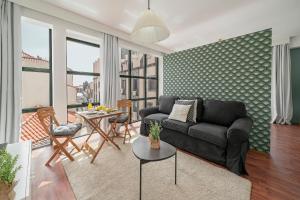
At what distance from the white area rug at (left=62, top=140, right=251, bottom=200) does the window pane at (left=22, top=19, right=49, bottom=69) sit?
213 centimetres

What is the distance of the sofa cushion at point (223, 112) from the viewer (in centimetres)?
263

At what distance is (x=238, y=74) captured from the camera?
2982mm

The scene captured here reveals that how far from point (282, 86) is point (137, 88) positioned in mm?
5003

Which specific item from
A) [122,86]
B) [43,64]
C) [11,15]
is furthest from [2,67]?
[122,86]

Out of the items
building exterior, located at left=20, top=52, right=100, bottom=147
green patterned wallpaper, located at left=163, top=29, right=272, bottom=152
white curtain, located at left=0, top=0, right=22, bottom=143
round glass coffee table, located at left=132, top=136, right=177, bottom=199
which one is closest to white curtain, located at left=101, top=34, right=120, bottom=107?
building exterior, located at left=20, top=52, right=100, bottom=147

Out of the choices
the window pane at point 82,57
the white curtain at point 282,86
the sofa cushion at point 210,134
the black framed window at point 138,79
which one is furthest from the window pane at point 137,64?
the white curtain at point 282,86

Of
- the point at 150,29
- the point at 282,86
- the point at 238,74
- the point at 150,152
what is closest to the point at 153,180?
the point at 150,152

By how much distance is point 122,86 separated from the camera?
179 inches

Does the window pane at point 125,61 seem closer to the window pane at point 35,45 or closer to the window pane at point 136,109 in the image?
the window pane at point 136,109

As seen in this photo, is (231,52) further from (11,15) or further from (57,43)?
(11,15)

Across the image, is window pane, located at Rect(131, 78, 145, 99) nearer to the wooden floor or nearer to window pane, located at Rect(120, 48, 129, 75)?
window pane, located at Rect(120, 48, 129, 75)

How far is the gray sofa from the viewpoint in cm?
198

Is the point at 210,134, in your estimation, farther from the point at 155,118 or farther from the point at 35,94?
the point at 35,94

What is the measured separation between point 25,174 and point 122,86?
11.6ft
